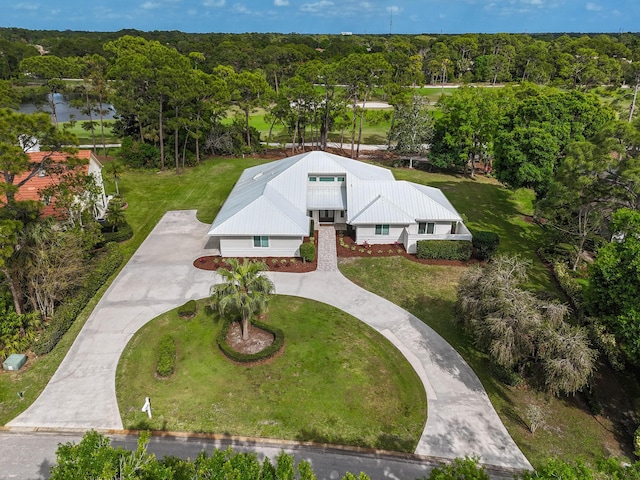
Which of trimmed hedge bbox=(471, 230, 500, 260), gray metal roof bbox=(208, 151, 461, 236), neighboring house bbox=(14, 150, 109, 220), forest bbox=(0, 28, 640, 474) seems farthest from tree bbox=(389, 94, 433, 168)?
neighboring house bbox=(14, 150, 109, 220)

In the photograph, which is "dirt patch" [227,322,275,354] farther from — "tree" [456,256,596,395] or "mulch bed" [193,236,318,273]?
"tree" [456,256,596,395]

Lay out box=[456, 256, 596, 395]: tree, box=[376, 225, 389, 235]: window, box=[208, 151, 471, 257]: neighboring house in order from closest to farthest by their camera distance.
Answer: box=[456, 256, 596, 395]: tree → box=[208, 151, 471, 257]: neighboring house → box=[376, 225, 389, 235]: window

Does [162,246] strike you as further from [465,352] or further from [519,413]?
[519,413]

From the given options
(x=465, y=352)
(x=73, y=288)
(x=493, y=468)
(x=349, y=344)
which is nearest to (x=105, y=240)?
(x=73, y=288)

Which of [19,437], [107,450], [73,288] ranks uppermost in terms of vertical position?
[107,450]

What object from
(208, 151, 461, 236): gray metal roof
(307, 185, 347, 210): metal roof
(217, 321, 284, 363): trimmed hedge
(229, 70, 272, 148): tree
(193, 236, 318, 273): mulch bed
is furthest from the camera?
(229, 70, 272, 148): tree
